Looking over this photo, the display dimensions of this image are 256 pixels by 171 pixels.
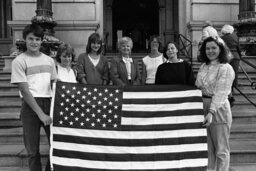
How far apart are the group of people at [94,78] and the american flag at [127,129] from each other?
193 mm

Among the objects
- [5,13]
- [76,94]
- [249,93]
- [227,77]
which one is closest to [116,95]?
[76,94]

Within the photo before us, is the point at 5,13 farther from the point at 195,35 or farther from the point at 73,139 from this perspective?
the point at 73,139

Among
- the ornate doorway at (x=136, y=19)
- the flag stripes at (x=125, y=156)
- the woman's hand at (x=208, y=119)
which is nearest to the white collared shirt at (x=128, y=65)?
the flag stripes at (x=125, y=156)

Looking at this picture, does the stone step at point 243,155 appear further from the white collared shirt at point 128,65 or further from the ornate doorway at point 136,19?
the ornate doorway at point 136,19

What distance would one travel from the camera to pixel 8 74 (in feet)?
31.1

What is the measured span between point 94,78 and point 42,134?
6.77 feet

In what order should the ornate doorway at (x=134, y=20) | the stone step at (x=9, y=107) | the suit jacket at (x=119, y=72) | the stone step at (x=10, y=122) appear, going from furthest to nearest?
the ornate doorway at (x=134, y=20) < the stone step at (x=9, y=107) < the stone step at (x=10, y=122) < the suit jacket at (x=119, y=72)

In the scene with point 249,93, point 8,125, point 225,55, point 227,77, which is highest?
point 225,55

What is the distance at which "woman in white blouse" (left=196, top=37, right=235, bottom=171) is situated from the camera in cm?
415

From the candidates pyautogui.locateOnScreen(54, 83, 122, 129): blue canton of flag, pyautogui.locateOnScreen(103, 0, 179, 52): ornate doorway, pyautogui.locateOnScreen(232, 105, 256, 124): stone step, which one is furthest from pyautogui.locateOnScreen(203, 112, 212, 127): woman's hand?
pyautogui.locateOnScreen(103, 0, 179, 52): ornate doorway

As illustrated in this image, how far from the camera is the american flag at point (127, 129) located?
4.33m

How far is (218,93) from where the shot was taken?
4.14 meters

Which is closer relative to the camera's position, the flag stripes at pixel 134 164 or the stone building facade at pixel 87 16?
the flag stripes at pixel 134 164

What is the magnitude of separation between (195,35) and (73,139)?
28.7 ft
